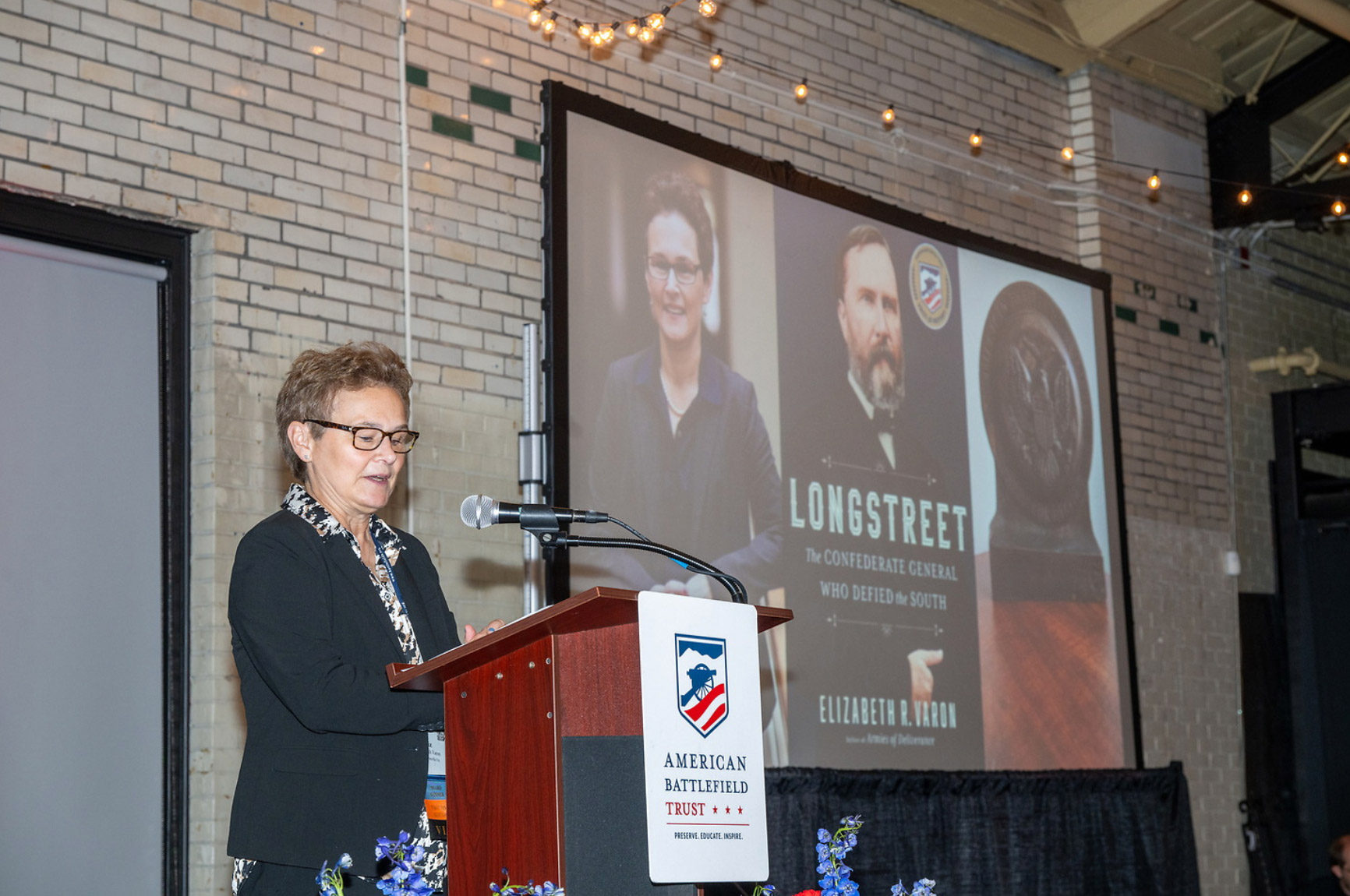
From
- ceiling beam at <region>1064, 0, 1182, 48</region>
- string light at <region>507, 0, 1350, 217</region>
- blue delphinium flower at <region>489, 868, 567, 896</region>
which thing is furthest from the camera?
ceiling beam at <region>1064, 0, 1182, 48</region>

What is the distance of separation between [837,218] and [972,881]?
273 centimetres

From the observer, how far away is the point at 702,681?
7.89ft

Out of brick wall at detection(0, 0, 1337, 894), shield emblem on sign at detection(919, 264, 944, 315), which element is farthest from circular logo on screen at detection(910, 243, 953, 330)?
brick wall at detection(0, 0, 1337, 894)

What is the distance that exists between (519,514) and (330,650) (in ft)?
1.25

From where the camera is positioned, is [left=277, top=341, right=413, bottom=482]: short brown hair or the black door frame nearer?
[left=277, top=341, right=413, bottom=482]: short brown hair

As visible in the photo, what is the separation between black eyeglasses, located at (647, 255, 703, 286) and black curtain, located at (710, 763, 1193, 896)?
6.13 feet

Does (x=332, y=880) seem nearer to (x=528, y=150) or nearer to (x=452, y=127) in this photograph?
(x=452, y=127)

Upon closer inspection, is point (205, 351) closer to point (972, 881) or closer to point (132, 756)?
point (132, 756)

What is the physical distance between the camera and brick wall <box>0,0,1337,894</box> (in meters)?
4.48

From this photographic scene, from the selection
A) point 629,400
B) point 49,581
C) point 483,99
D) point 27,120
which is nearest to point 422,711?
point 49,581

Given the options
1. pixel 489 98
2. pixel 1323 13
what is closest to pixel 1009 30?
pixel 1323 13

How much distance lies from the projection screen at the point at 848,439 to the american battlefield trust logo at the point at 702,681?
107 inches

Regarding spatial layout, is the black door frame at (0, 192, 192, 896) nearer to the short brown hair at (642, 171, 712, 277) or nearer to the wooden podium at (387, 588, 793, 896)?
the short brown hair at (642, 171, 712, 277)

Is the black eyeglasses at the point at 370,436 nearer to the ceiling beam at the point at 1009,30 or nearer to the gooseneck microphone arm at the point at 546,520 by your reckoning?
the gooseneck microphone arm at the point at 546,520
